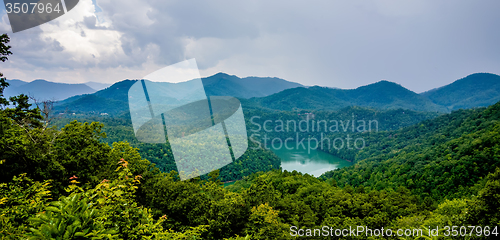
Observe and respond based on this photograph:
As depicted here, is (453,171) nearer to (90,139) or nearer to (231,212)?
(231,212)

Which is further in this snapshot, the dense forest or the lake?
the lake

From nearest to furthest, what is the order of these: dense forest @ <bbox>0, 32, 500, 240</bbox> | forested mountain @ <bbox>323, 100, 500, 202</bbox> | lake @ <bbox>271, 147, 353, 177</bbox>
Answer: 1. dense forest @ <bbox>0, 32, 500, 240</bbox>
2. forested mountain @ <bbox>323, 100, 500, 202</bbox>
3. lake @ <bbox>271, 147, 353, 177</bbox>

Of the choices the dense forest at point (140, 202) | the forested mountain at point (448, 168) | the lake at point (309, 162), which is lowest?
the lake at point (309, 162)

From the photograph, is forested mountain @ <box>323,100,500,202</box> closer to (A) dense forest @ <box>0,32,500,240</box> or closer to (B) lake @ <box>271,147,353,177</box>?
(A) dense forest @ <box>0,32,500,240</box>

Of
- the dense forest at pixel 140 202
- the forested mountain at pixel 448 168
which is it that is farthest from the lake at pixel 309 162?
the dense forest at pixel 140 202

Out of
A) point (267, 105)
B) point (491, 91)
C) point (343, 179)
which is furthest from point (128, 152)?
point (491, 91)

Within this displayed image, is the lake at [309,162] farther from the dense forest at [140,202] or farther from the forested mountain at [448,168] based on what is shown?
the dense forest at [140,202]

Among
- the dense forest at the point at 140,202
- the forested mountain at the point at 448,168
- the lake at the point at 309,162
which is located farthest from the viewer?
the lake at the point at 309,162

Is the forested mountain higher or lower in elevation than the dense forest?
lower

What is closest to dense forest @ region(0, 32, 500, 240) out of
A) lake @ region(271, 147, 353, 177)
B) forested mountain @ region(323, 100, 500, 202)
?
forested mountain @ region(323, 100, 500, 202)
